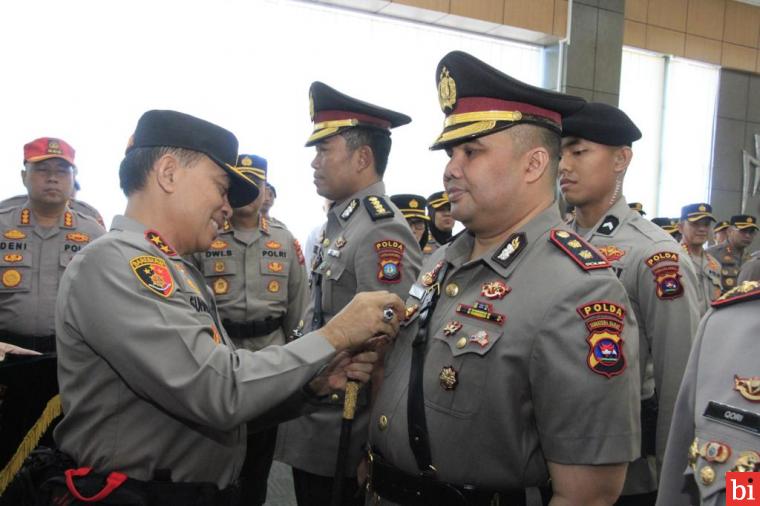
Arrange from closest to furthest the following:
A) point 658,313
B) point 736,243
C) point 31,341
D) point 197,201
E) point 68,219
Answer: point 197,201
point 658,313
point 31,341
point 68,219
point 736,243

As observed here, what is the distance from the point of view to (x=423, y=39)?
7.10m

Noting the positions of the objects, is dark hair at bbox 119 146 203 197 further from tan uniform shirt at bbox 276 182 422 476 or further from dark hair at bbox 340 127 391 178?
dark hair at bbox 340 127 391 178

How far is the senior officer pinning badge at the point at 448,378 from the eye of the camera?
4.54 ft

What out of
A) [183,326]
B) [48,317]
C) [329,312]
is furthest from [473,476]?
[48,317]

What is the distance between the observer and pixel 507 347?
52.4 inches

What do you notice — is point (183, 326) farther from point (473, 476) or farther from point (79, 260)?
point (473, 476)

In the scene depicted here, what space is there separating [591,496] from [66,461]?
1.19m

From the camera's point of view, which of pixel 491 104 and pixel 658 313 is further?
pixel 658 313

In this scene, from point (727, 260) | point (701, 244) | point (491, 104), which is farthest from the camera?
point (727, 260)

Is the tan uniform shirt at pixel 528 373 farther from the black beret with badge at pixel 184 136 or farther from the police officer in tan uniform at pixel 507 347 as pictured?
the black beret with badge at pixel 184 136

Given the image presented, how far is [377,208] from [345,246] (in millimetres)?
194

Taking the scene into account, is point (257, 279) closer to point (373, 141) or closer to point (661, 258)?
point (373, 141)

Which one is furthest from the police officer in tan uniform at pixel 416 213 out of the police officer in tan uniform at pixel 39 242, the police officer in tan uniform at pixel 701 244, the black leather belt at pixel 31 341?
the police officer in tan uniform at pixel 701 244

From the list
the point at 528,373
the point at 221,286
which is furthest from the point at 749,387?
the point at 221,286
